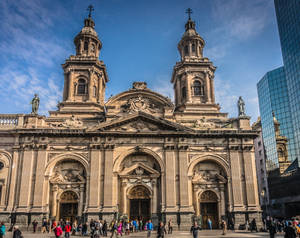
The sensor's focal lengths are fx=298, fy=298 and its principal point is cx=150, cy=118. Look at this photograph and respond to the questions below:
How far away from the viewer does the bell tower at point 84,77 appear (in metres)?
41.5

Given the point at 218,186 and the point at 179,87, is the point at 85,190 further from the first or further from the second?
the point at 179,87

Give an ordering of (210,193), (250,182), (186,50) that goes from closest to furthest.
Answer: (250,182)
(210,193)
(186,50)

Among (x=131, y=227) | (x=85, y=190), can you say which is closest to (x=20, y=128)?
(x=85, y=190)

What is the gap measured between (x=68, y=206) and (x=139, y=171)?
29.4ft

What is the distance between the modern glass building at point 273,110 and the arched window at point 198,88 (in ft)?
109

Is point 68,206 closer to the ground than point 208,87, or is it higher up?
closer to the ground

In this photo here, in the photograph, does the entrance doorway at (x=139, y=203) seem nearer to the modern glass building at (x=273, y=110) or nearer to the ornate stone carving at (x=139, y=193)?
the ornate stone carving at (x=139, y=193)

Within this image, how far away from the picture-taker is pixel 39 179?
3322cm

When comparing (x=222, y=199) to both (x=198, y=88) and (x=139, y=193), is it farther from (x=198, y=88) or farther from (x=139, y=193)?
(x=198, y=88)

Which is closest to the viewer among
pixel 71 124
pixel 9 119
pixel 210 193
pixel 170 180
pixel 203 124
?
pixel 170 180

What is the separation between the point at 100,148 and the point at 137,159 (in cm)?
461

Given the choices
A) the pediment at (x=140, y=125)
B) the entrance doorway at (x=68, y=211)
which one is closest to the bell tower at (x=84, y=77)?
the pediment at (x=140, y=125)

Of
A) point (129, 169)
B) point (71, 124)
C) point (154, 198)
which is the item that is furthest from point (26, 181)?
point (154, 198)

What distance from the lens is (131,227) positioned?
3067cm
